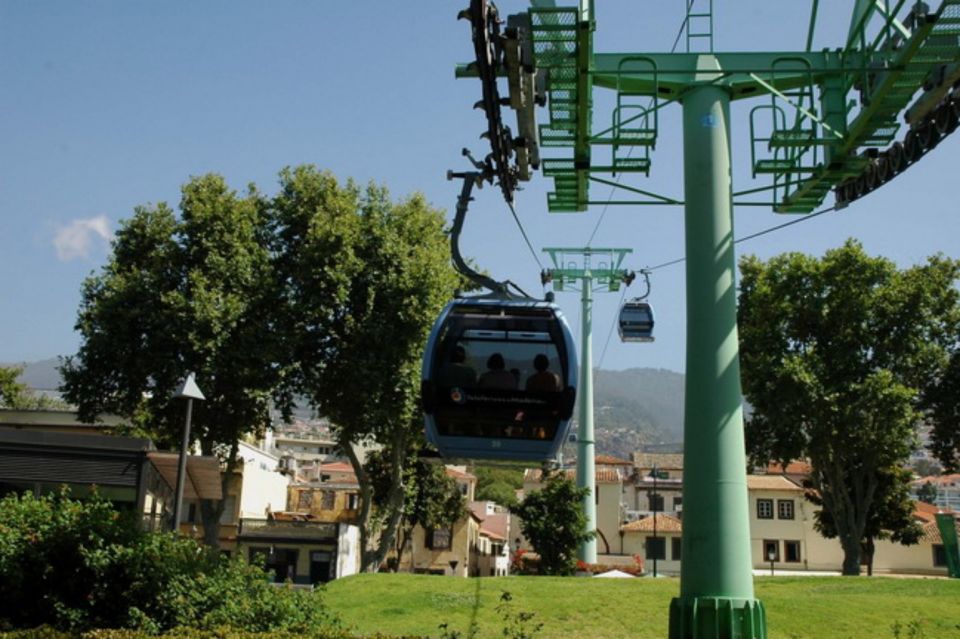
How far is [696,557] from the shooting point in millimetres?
11180

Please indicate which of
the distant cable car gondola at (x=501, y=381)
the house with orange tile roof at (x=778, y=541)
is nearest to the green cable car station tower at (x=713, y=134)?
the distant cable car gondola at (x=501, y=381)

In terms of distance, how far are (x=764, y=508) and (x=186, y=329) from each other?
1937 inches

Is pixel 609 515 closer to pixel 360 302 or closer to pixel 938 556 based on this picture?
pixel 938 556

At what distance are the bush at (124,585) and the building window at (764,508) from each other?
199 ft

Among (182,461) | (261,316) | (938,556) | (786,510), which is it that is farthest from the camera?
(786,510)

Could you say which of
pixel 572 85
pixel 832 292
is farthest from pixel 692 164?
pixel 832 292

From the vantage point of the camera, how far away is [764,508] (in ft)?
227

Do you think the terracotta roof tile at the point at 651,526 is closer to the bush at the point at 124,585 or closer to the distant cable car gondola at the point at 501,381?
the bush at the point at 124,585

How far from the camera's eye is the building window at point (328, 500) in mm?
74250

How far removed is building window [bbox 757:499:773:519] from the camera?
68938 millimetres

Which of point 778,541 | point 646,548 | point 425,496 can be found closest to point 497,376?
point 425,496

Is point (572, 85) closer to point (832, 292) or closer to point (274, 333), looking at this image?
point (274, 333)

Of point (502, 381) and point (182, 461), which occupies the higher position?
point (502, 381)

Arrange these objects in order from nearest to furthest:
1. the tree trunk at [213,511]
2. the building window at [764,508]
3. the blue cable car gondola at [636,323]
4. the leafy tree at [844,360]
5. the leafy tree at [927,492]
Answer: the blue cable car gondola at [636,323], the tree trunk at [213,511], the leafy tree at [844,360], the building window at [764,508], the leafy tree at [927,492]
